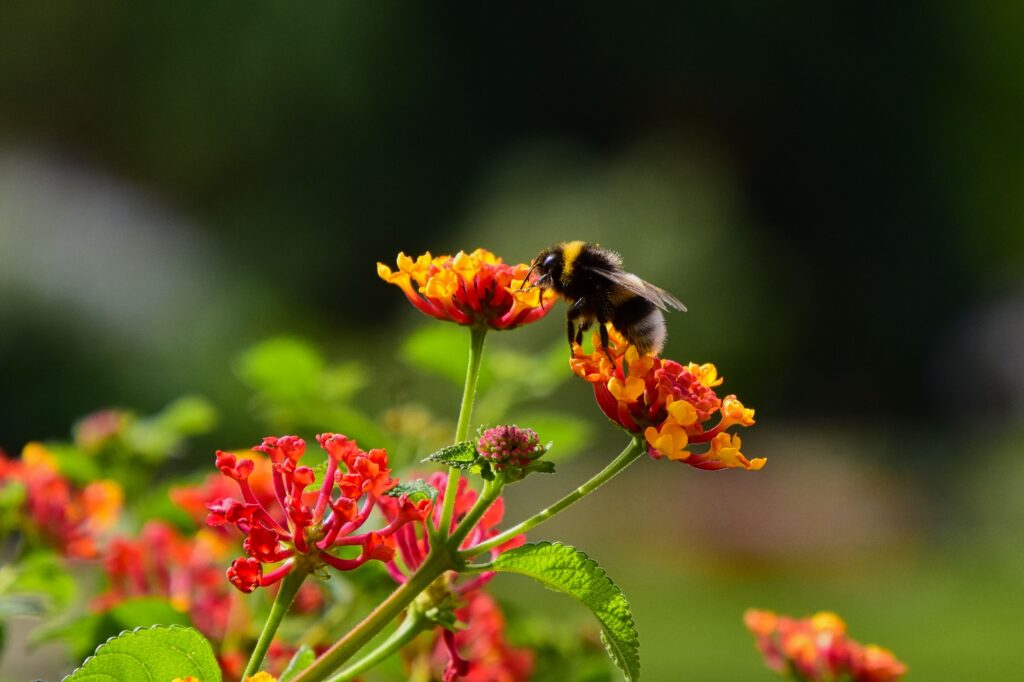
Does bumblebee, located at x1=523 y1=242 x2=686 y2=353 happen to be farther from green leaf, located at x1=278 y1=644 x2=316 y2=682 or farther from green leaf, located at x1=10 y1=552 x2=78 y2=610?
green leaf, located at x1=10 y1=552 x2=78 y2=610

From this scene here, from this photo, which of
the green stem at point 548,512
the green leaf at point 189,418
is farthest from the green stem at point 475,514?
the green leaf at point 189,418

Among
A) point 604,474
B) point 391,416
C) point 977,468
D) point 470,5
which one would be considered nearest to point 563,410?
point 977,468

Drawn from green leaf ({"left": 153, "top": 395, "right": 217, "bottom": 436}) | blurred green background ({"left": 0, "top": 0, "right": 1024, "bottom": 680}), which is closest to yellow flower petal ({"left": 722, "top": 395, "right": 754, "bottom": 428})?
green leaf ({"left": 153, "top": 395, "right": 217, "bottom": 436})

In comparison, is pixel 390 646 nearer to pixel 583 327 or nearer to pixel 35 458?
pixel 583 327

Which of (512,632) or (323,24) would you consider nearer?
(512,632)

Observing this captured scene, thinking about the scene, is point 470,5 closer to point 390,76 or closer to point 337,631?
Answer: point 390,76

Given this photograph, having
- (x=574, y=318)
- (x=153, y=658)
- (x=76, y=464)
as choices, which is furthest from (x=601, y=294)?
(x=76, y=464)
